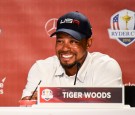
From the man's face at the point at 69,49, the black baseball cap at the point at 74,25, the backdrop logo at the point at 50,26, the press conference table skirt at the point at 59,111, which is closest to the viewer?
the press conference table skirt at the point at 59,111

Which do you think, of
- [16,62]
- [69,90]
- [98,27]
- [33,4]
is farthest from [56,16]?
[69,90]

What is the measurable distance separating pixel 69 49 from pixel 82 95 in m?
1.05

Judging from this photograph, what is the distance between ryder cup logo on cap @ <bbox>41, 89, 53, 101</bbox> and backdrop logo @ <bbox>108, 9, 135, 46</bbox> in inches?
60.4

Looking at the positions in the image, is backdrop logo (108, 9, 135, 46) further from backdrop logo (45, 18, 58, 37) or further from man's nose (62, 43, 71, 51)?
man's nose (62, 43, 71, 51)

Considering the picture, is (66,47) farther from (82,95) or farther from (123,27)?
(82,95)

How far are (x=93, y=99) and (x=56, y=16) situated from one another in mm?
1534

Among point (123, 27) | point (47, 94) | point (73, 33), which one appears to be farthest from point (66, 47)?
point (47, 94)

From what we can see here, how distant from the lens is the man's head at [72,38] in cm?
156

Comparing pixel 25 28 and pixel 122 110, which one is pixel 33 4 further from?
pixel 122 110

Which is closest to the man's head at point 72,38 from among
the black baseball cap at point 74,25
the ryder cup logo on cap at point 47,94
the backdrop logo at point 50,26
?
the black baseball cap at point 74,25

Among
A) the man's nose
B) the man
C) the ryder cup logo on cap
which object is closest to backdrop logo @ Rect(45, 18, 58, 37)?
the man

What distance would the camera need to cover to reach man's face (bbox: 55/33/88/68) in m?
1.65

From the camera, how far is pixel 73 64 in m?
1.78

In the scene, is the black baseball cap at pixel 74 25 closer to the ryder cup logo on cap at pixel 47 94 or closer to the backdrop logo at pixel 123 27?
the backdrop logo at pixel 123 27
